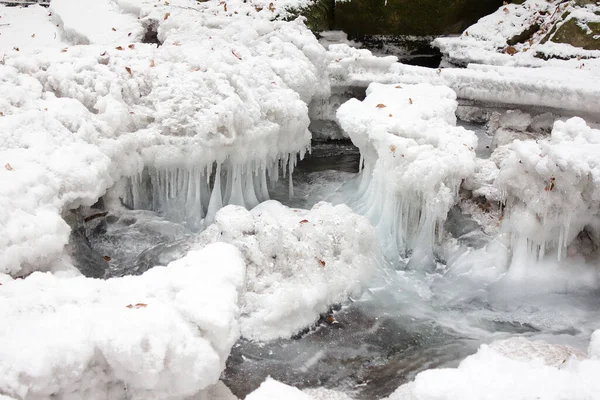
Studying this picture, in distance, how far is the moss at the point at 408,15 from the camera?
9.87 m

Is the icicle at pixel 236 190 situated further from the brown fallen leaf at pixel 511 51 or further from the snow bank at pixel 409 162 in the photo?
the brown fallen leaf at pixel 511 51

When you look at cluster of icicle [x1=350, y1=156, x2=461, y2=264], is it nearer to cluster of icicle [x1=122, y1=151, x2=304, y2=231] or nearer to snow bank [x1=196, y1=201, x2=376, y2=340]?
snow bank [x1=196, y1=201, x2=376, y2=340]

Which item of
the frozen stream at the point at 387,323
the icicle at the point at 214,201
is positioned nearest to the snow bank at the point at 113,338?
the frozen stream at the point at 387,323

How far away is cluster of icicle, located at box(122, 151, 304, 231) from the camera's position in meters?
5.46

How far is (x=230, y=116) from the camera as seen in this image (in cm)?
534

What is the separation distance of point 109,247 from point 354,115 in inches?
121

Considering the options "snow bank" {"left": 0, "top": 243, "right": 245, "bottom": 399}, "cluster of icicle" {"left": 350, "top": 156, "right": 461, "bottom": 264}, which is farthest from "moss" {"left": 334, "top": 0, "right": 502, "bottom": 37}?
"snow bank" {"left": 0, "top": 243, "right": 245, "bottom": 399}

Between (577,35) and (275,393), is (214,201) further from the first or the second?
(577,35)

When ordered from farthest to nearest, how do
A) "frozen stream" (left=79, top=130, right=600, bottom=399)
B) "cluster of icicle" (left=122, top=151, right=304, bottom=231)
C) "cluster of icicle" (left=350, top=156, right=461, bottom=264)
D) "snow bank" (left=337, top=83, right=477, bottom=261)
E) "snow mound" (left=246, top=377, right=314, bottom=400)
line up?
"cluster of icicle" (left=122, top=151, right=304, bottom=231) < "cluster of icicle" (left=350, top=156, right=461, bottom=264) < "snow bank" (left=337, top=83, right=477, bottom=261) < "frozen stream" (left=79, top=130, right=600, bottom=399) < "snow mound" (left=246, top=377, right=314, bottom=400)

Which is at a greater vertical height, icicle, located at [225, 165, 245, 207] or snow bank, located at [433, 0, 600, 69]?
snow bank, located at [433, 0, 600, 69]

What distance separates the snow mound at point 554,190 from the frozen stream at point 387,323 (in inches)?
19.7

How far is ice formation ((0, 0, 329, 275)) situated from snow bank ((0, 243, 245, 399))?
1.11 metres

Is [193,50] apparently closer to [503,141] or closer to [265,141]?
[265,141]

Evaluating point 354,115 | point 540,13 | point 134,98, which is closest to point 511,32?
point 540,13
